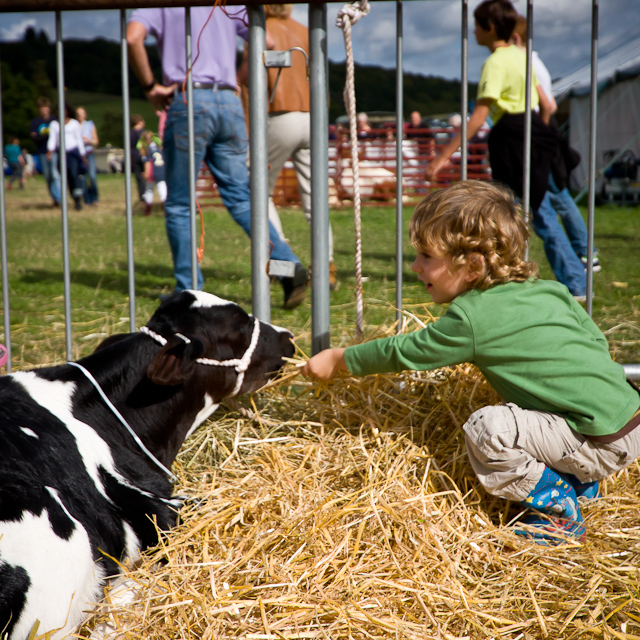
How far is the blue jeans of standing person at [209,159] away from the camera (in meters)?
4.66

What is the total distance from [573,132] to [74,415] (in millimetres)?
15864

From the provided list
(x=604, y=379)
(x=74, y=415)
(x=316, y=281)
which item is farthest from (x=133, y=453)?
(x=604, y=379)

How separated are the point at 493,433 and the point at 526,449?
131 mm

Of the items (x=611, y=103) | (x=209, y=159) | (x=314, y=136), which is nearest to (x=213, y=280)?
(x=209, y=159)

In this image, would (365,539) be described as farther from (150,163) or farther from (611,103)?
(150,163)

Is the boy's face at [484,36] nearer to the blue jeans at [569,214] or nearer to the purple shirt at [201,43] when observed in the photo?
the blue jeans at [569,214]

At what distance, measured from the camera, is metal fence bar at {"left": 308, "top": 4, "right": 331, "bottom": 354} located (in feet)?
9.05

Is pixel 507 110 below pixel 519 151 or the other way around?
the other way around

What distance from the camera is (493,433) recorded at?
84.0 inches

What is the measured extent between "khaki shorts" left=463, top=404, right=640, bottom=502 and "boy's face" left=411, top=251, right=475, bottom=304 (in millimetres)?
419

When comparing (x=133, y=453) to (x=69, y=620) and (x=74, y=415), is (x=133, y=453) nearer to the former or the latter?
(x=74, y=415)

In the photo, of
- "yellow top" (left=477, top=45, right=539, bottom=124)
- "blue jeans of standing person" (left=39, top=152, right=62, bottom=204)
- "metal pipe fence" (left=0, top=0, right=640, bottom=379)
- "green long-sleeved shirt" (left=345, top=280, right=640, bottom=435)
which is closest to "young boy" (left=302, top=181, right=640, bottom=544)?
"green long-sleeved shirt" (left=345, top=280, right=640, bottom=435)

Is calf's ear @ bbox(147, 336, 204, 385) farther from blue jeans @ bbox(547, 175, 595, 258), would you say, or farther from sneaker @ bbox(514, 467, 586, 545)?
blue jeans @ bbox(547, 175, 595, 258)

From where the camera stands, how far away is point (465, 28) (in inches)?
110
